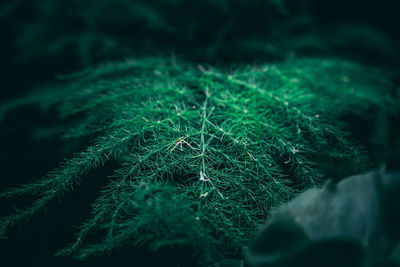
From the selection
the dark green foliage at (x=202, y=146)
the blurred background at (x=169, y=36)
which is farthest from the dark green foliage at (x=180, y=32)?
the dark green foliage at (x=202, y=146)

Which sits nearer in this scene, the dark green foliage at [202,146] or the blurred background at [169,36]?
the dark green foliage at [202,146]

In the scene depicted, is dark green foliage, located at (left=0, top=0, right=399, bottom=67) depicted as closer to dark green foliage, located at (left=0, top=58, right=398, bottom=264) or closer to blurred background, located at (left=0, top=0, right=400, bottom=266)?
blurred background, located at (left=0, top=0, right=400, bottom=266)

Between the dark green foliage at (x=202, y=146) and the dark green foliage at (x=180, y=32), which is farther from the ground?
the dark green foliage at (x=180, y=32)

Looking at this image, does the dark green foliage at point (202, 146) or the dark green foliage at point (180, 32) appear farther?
the dark green foliage at point (180, 32)

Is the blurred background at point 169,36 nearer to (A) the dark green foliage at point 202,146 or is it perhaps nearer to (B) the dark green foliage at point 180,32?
(B) the dark green foliage at point 180,32

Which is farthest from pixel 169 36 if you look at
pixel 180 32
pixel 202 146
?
pixel 202 146

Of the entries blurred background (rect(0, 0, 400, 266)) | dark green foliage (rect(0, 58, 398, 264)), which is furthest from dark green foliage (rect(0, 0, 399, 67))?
dark green foliage (rect(0, 58, 398, 264))

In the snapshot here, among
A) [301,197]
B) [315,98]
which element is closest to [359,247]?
[301,197]
